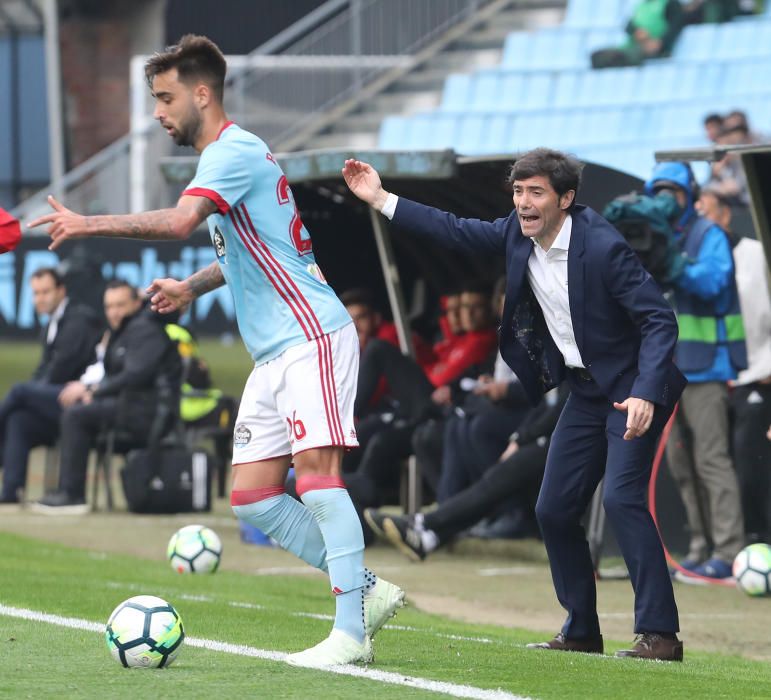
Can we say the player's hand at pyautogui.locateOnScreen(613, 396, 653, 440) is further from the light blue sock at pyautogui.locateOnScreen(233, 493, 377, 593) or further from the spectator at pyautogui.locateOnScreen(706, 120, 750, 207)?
the spectator at pyautogui.locateOnScreen(706, 120, 750, 207)

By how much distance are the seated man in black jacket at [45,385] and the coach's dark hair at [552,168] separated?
800 centimetres

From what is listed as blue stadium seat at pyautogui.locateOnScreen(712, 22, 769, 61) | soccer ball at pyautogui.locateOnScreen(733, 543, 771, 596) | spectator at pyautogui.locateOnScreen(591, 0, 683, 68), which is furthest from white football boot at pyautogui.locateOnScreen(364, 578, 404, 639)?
spectator at pyautogui.locateOnScreen(591, 0, 683, 68)

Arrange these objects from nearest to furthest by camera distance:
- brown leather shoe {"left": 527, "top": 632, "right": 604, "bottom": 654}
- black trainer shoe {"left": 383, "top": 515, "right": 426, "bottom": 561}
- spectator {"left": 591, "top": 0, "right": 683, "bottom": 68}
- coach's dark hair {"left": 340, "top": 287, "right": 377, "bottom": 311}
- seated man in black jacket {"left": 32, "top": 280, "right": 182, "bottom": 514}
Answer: brown leather shoe {"left": 527, "top": 632, "right": 604, "bottom": 654} → black trainer shoe {"left": 383, "top": 515, "right": 426, "bottom": 561} → coach's dark hair {"left": 340, "top": 287, "right": 377, "bottom": 311} → seated man in black jacket {"left": 32, "top": 280, "right": 182, "bottom": 514} → spectator {"left": 591, "top": 0, "right": 683, "bottom": 68}

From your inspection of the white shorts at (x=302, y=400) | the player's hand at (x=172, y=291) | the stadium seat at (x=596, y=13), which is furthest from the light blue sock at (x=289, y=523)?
the stadium seat at (x=596, y=13)

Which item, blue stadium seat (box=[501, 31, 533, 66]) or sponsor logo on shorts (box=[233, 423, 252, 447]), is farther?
blue stadium seat (box=[501, 31, 533, 66])

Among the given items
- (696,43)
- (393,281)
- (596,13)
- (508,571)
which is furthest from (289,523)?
(596,13)

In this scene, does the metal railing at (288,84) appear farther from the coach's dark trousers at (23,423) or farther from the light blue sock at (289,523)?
the light blue sock at (289,523)

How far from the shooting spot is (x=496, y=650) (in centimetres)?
645

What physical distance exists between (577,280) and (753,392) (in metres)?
4.03

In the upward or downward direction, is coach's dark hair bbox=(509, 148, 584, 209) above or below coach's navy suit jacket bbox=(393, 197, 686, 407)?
above

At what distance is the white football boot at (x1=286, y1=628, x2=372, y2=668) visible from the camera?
18.5ft

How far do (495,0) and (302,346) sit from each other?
1797cm

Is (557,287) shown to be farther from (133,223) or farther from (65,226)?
(65,226)

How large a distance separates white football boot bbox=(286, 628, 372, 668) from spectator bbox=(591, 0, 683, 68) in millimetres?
15399
